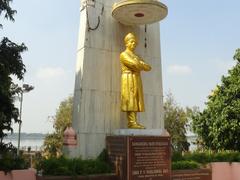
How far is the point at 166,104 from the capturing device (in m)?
26.8

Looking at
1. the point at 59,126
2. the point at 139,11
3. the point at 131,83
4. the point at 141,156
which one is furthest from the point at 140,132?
the point at 59,126

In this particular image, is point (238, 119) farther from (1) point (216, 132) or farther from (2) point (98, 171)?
(2) point (98, 171)

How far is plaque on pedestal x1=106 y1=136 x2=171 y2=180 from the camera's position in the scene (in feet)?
28.1

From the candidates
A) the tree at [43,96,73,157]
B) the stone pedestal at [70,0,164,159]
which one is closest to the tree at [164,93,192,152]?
the tree at [43,96,73,157]

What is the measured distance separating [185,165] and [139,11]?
4.26 m

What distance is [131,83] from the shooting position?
382 inches

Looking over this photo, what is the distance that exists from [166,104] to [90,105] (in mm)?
17461

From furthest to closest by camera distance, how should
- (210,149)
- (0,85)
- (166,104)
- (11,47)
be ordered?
(166,104) < (210,149) < (11,47) < (0,85)

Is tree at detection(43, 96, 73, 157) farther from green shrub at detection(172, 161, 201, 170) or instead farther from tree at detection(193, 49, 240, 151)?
green shrub at detection(172, 161, 201, 170)

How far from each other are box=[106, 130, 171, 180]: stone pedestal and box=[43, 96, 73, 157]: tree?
15.3 metres

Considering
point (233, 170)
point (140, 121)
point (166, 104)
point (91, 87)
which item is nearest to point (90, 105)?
point (91, 87)

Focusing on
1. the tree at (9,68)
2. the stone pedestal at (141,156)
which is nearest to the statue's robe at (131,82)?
the stone pedestal at (141,156)

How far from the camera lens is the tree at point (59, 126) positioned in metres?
24.5

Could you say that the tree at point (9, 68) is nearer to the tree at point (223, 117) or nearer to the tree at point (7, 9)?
the tree at point (7, 9)
